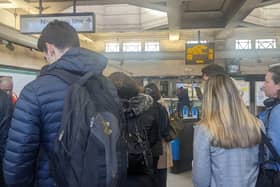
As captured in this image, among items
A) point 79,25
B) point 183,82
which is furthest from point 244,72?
point 79,25

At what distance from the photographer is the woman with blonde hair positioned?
5.94ft

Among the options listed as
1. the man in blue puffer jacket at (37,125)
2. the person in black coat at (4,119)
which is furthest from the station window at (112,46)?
the man in blue puffer jacket at (37,125)

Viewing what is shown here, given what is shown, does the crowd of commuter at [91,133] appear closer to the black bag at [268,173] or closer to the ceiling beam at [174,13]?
the black bag at [268,173]

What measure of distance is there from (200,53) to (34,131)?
7.34 m

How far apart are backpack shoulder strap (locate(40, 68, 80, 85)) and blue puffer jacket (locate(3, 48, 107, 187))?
0.02 metres

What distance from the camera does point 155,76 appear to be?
1174 cm

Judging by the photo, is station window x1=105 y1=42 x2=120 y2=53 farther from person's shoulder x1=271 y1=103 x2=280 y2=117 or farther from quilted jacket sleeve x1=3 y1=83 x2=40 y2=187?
quilted jacket sleeve x1=3 y1=83 x2=40 y2=187

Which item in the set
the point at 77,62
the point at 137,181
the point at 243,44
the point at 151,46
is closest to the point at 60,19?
the point at 137,181

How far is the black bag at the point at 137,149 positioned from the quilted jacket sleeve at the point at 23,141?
3.29 ft

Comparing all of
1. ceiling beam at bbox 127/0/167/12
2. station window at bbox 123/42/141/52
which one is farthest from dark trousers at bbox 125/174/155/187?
station window at bbox 123/42/141/52

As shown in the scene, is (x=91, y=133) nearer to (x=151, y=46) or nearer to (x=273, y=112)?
(x=273, y=112)

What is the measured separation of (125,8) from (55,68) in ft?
27.4

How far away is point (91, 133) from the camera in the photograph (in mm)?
1309

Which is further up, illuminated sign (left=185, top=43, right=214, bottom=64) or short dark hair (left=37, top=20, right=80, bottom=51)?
illuminated sign (left=185, top=43, right=214, bottom=64)
